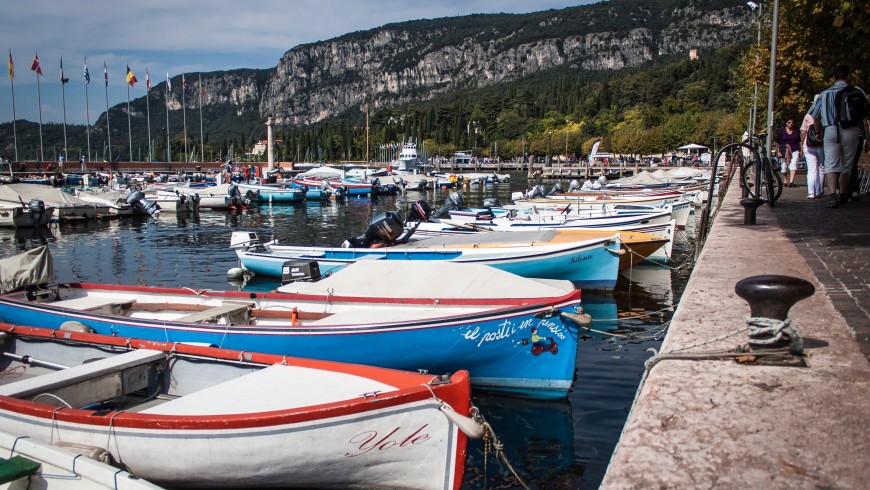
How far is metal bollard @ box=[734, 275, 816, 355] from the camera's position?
152 inches

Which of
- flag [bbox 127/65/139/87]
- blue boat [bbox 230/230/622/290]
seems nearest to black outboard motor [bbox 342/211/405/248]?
blue boat [bbox 230/230/622/290]

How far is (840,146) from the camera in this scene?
11.1 m

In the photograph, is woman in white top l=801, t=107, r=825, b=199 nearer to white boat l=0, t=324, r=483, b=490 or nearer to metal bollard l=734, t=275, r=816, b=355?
metal bollard l=734, t=275, r=816, b=355

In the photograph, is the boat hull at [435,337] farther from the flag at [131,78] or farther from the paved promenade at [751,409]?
the flag at [131,78]

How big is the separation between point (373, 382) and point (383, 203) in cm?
5128

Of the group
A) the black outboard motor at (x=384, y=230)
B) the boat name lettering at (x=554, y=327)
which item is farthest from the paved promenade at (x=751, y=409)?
the black outboard motor at (x=384, y=230)

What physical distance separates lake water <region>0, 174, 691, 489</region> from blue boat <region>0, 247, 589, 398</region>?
0.69 m

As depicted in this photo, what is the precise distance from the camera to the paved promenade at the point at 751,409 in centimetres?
277

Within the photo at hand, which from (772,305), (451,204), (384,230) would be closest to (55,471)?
(772,305)

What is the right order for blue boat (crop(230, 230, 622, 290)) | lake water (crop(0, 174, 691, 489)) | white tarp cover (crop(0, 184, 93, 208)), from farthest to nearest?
white tarp cover (crop(0, 184, 93, 208)) < blue boat (crop(230, 230, 622, 290)) < lake water (crop(0, 174, 691, 489))

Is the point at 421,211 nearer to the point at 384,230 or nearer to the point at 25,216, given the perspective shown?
the point at 384,230

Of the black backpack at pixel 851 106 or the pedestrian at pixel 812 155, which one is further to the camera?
the pedestrian at pixel 812 155

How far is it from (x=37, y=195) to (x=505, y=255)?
32518mm

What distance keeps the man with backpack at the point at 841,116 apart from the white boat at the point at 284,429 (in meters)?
8.21
